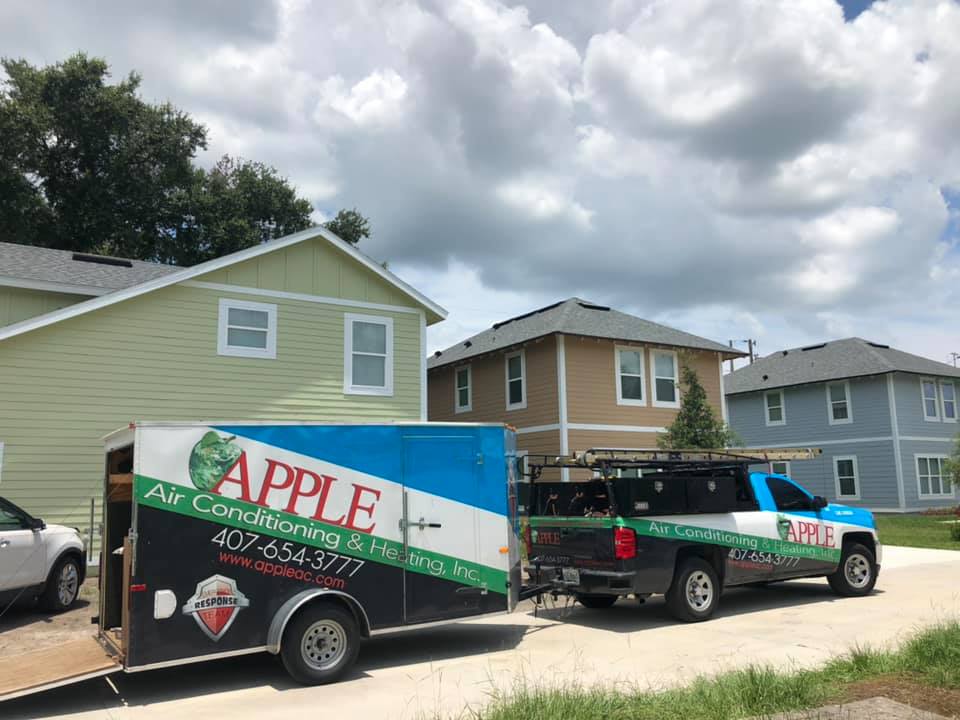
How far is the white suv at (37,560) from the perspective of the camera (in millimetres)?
10031

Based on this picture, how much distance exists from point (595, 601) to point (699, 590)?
1.68 metres

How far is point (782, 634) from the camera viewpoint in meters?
9.16

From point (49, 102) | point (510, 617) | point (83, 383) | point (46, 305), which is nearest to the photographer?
point (510, 617)

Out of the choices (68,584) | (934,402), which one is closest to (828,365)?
(934,402)

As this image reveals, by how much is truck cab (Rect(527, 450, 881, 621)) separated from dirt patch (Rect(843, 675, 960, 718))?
11.6ft

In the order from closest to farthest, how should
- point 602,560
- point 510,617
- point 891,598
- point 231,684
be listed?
point 231,684, point 602,560, point 510,617, point 891,598

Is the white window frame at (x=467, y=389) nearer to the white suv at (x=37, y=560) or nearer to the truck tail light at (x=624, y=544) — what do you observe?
the white suv at (x=37, y=560)

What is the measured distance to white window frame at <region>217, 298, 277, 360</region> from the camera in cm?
1648

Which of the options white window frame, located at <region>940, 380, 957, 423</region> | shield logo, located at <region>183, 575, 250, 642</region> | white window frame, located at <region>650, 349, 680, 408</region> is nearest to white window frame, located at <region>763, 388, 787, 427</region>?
white window frame, located at <region>940, 380, 957, 423</region>

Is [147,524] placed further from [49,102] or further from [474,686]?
[49,102]

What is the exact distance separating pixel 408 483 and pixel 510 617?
3581 millimetres

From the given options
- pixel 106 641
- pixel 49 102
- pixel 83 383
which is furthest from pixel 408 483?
pixel 49 102

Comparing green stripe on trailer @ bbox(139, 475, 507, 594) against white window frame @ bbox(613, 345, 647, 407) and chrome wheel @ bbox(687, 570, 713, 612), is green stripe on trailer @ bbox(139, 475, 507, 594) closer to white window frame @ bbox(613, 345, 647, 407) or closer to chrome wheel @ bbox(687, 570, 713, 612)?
chrome wheel @ bbox(687, 570, 713, 612)

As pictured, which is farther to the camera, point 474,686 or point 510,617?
point 510,617
